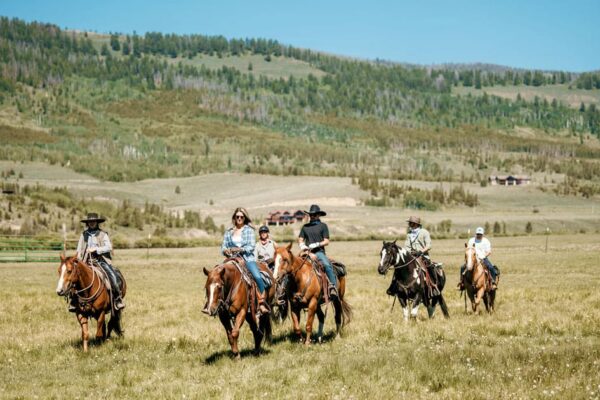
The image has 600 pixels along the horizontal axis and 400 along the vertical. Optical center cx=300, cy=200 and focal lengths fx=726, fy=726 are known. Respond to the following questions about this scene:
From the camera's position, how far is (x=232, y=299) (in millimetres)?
13812

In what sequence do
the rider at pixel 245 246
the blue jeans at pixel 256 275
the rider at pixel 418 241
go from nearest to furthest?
the rider at pixel 245 246 < the blue jeans at pixel 256 275 < the rider at pixel 418 241

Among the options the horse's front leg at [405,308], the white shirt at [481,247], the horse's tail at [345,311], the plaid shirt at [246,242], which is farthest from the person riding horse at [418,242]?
the plaid shirt at [246,242]

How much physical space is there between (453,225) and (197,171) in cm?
8416

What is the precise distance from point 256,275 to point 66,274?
155 inches

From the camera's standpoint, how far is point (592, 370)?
38.0 ft

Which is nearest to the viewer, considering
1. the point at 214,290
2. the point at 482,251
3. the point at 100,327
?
the point at 214,290

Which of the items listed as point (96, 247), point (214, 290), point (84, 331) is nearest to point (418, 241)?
point (214, 290)

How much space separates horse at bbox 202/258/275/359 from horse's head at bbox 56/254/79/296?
3.08 m

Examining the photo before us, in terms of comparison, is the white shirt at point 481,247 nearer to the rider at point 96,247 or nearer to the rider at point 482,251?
the rider at point 482,251

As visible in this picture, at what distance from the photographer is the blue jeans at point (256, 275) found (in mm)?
14633

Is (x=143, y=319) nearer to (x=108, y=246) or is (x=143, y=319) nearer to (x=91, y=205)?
(x=108, y=246)

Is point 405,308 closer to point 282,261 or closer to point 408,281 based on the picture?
point 408,281

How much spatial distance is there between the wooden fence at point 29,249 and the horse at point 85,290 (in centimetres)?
3439

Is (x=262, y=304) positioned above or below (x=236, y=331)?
above
